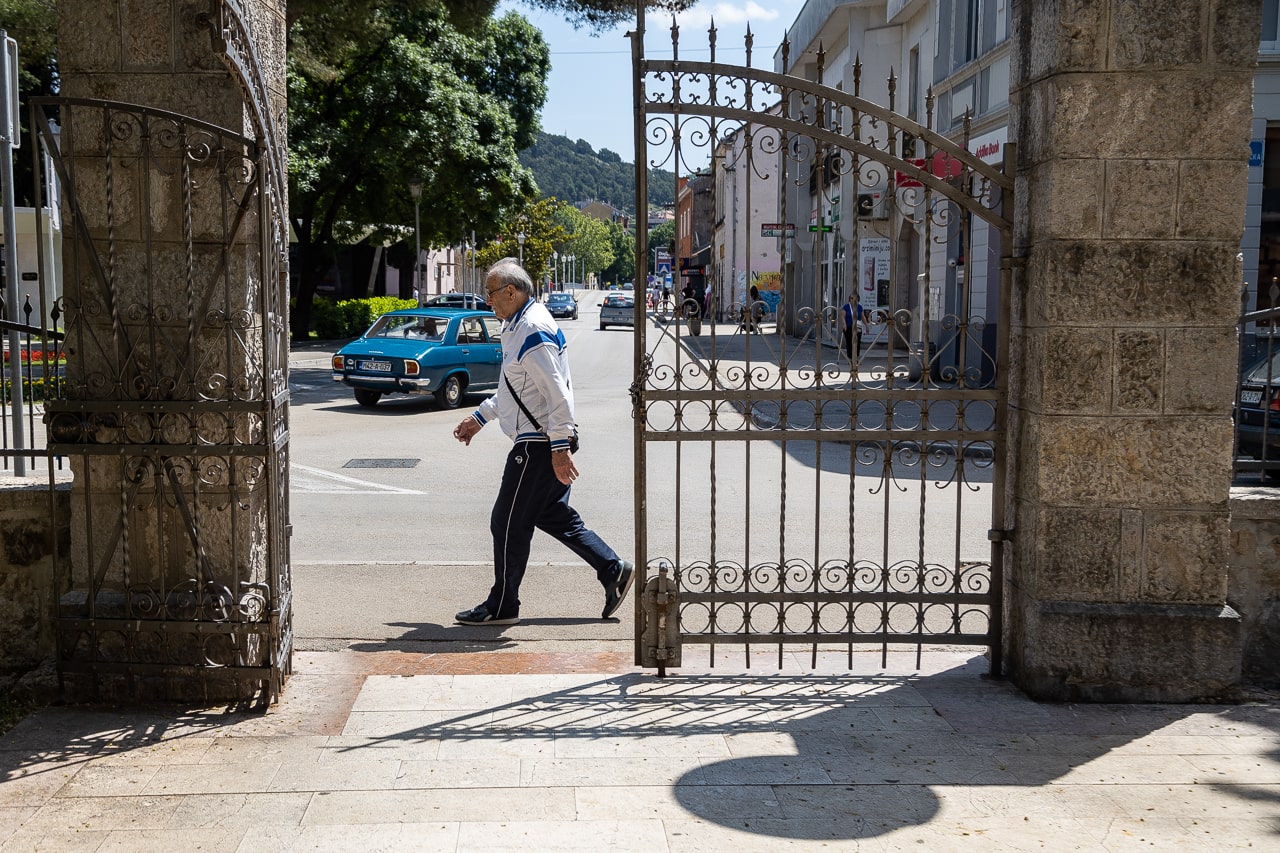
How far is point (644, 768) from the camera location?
4656 millimetres

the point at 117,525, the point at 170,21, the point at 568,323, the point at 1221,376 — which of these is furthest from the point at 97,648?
the point at 568,323

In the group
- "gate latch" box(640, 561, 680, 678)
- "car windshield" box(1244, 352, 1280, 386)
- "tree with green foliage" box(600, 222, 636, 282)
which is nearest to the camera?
"gate latch" box(640, 561, 680, 678)

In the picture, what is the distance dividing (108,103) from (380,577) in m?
3.99

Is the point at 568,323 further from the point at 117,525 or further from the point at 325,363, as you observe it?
the point at 117,525

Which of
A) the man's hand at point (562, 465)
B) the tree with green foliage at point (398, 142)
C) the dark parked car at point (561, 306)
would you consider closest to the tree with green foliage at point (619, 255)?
the dark parked car at point (561, 306)

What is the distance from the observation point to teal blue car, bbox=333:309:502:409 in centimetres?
1839

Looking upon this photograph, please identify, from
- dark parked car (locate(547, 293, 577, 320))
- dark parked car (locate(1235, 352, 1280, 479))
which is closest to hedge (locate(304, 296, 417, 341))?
dark parked car (locate(547, 293, 577, 320))

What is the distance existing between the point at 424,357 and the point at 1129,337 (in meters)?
14.2

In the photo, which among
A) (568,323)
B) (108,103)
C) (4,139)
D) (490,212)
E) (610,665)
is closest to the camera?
Answer: (108,103)

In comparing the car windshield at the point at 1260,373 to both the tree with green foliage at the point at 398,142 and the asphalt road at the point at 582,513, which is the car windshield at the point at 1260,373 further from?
the tree with green foliage at the point at 398,142

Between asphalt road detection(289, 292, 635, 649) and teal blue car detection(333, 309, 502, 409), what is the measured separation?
0.53 metres

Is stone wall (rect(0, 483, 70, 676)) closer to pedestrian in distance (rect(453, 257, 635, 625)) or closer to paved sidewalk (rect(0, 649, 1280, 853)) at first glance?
paved sidewalk (rect(0, 649, 1280, 853))

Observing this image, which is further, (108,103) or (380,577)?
(380,577)

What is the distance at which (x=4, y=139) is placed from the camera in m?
7.67
